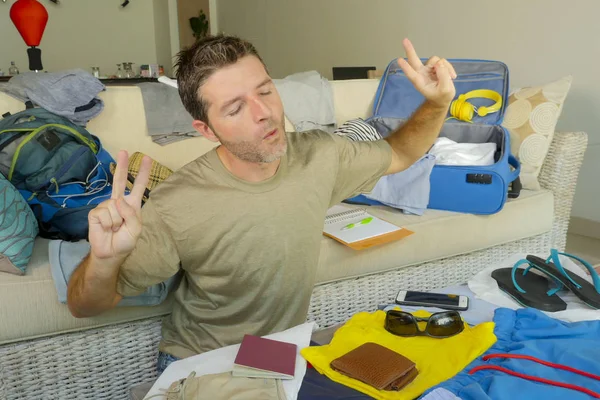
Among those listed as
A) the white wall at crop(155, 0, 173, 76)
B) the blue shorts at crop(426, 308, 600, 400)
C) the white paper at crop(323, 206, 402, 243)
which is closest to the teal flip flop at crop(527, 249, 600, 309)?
the blue shorts at crop(426, 308, 600, 400)

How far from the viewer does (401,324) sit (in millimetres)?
995

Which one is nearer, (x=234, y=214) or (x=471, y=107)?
(x=234, y=214)

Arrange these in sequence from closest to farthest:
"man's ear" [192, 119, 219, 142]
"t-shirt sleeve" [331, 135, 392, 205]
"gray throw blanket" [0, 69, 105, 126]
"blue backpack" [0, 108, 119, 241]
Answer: "man's ear" [192, 119, 219, 142]
"t-shirt sleeve" [331, 135, 392, 205]
"blue backpack" [0, 108, 119, 241]
"gray throw blanket" [0, 69, 105, 126]

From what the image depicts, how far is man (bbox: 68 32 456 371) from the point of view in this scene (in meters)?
1.11

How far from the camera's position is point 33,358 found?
1.36 m

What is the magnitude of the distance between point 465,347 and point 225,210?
0.50 m

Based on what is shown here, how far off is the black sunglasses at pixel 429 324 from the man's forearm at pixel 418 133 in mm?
436

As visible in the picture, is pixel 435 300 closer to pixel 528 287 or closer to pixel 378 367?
pixel 528 287

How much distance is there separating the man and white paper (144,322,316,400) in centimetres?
22

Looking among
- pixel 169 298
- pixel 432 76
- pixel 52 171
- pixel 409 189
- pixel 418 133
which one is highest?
pixel 432 76

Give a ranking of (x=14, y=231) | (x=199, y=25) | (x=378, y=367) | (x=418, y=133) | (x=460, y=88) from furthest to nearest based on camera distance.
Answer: (x=199, y=25) < (x=460, y=88) < (x=14, y=231) < (x=418, y=133) < (x=378, y=367)

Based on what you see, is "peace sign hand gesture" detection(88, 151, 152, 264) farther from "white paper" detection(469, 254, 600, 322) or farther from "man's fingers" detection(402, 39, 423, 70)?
"white paper" detection(469, 254, 600, 322)

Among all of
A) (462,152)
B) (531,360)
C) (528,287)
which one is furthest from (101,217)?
(462,152)

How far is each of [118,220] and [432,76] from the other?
25.6 inches
